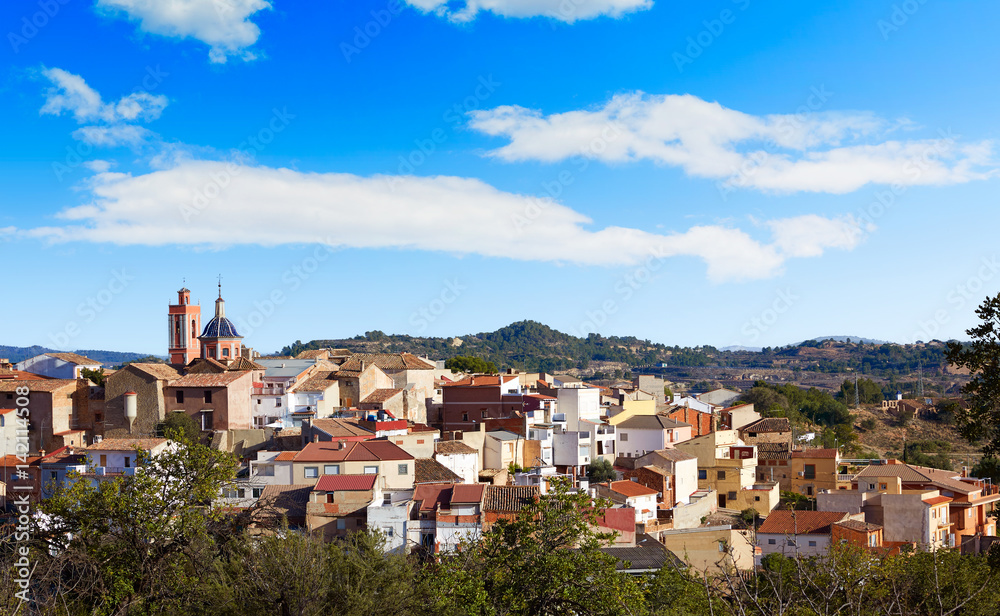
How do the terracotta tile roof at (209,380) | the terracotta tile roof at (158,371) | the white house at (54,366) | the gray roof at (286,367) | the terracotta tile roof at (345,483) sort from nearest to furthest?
1. the terracotta tile roof at (345,483)
2. the terracotta tile roof at (209,380)
3. the terracotta tile roof at (158,371)
4. the gray roof at (286,367)
5. the white house at (54,366)

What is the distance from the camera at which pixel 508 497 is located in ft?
88.4

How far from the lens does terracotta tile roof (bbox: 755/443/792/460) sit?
42.8 meters

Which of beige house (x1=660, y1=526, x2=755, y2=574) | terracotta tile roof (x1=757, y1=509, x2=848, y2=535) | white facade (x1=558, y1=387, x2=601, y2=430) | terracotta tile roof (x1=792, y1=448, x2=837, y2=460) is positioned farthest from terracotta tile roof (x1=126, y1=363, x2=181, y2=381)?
terracotta tile roof (x1=792, y1=448, x2=837, y2=460)

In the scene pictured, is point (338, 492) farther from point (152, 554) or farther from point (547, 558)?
point (547, 558)

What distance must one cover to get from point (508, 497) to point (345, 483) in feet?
18.2

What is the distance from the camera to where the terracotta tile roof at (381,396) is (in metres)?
42.7

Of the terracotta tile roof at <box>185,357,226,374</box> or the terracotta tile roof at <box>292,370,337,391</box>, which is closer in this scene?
the terracotta tile roof at <box>292,370,337,391</box>

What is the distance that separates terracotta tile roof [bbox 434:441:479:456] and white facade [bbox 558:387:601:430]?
7.20 metres

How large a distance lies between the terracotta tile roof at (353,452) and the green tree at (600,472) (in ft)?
34.1

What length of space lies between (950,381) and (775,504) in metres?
107

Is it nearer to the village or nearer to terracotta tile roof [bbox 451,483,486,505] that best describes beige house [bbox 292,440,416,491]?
the village

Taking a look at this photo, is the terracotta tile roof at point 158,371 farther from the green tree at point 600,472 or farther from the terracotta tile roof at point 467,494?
the terracotta tile roof at point 467,494

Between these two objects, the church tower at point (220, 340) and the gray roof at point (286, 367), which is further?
the church tower at point (220, 340)

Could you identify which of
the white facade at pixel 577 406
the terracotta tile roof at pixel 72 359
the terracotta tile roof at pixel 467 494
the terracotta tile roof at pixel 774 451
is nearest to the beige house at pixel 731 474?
the terracotta tile roof at pixel 774 451
